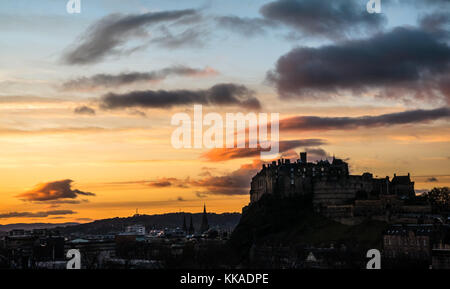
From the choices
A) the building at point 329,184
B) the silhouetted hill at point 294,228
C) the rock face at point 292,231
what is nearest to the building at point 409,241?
the rock face at point 292,231

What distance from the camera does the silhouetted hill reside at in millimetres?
140375

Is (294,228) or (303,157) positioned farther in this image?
(303,157)

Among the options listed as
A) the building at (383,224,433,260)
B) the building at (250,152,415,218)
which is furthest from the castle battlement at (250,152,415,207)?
the building at (383,224,433,260)

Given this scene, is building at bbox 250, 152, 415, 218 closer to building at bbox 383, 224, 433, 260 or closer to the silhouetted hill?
the silhouetted hill

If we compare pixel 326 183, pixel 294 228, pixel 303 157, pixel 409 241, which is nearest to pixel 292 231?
pixel 294 228

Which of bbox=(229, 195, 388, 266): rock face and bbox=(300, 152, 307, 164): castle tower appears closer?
bbox=(229, 195, 388, 266): rock face

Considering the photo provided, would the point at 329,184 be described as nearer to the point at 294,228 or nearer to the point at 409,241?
the point at 294,228

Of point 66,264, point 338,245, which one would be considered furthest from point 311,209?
point 66,264

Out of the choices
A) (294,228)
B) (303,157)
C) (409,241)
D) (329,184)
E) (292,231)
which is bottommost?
(409,241)

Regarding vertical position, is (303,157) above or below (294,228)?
above

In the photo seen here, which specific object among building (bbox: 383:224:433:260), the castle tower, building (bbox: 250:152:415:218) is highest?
the castle tower

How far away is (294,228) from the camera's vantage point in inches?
6255

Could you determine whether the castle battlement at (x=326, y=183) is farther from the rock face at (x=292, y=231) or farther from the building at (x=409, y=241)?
the building at (x=409, y=241)
